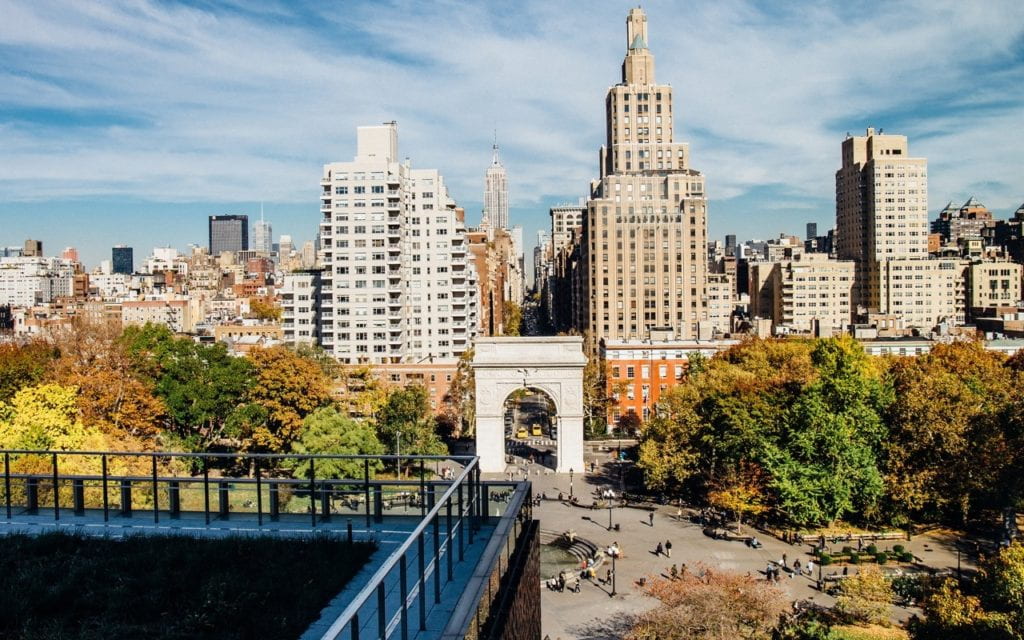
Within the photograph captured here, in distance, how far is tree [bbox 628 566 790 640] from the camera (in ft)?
89.5

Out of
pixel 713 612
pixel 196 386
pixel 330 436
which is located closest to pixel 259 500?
pixel 713 612

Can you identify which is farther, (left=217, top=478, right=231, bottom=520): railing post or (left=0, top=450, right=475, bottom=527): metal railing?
(left=217, top=478, right=231, bottom=520): railing post

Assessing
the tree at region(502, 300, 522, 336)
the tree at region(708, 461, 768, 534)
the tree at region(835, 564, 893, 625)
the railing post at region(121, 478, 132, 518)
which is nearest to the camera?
the railing post at region(121, 478, 132, 518)

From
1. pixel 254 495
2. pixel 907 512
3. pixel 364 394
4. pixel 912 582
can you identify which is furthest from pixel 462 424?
pixel 254 495

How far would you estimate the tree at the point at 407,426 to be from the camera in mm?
58031

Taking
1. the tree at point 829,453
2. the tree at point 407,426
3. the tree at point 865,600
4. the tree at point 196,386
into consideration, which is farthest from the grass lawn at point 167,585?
the tree at point 196,386

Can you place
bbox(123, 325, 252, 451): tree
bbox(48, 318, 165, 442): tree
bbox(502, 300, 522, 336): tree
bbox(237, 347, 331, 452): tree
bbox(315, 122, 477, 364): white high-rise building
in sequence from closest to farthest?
bbox(48, 318, 165, 442): tree < bbox(237, 347, 331, 452): tree < bbox(123, 325, 252, 451): tree < bbox(315, 122, 477, 364): white high-rise building < bbox(502, 300, 522, 336): tree

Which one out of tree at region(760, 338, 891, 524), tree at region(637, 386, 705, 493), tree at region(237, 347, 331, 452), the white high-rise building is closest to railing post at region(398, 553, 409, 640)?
tree at region(760, 338, 891, 524)

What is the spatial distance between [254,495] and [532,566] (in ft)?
17.9

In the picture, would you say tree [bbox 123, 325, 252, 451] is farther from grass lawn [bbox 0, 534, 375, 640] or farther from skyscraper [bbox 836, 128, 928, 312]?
skyscraper [bbox 836, 128, 928, 312]

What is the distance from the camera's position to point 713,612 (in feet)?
89.9

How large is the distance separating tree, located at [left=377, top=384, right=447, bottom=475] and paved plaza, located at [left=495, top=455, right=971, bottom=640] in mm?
8937

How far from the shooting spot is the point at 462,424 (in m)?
72.7

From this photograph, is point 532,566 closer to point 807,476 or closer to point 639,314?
point 807,476
